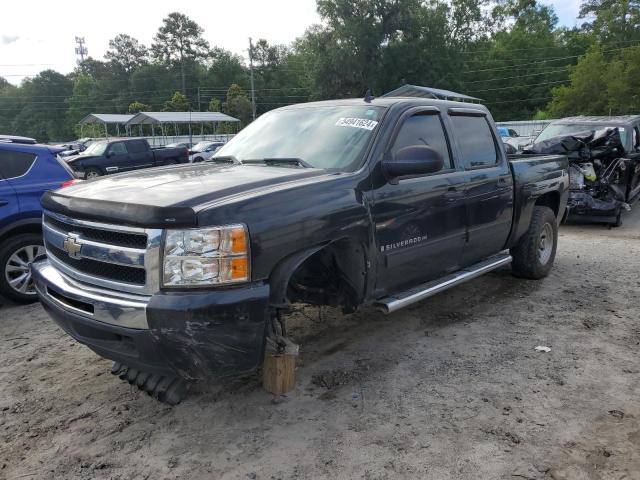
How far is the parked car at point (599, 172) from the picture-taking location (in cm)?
923

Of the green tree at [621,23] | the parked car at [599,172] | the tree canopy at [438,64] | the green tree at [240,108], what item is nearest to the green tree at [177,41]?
the tree canopy at [438,64]

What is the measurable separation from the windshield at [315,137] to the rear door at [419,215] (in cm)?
25

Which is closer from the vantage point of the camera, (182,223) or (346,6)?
(182,223)

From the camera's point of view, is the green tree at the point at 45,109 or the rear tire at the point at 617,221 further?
the green tree at the point at 45,109

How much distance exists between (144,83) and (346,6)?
153 feet

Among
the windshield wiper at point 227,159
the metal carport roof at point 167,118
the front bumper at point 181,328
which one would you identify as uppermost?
the metal carport roof at point 167,118

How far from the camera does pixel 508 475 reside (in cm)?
261

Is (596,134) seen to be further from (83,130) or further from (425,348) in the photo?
(83,130)

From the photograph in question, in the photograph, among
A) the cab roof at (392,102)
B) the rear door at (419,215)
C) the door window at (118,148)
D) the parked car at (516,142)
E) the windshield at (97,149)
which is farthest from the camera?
the door window at (118,148)

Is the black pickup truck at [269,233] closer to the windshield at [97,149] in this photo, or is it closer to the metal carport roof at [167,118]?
the windshield at [97,149]

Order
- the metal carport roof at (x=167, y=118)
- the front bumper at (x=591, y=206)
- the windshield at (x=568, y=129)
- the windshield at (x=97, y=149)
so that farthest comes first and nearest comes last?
the metal carport roof at (x=167, y=118) → the windshield at (x=97, y=149) → the windshield at (x=568, y=129) → the front bumper at (x=591, y=206)

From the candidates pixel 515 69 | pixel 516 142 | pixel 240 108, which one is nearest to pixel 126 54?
pixel 240 108

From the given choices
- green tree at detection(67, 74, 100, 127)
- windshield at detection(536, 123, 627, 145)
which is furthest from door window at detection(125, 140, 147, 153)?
green tree at detection(67, 74, 100, 127)

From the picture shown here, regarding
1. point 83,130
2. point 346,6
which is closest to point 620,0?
point 346,6
